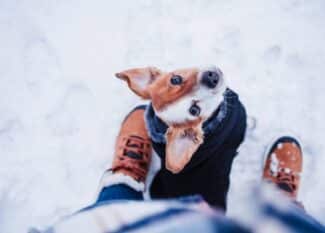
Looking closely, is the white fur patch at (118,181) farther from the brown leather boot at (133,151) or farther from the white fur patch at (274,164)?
the white fur patch at (274,164)

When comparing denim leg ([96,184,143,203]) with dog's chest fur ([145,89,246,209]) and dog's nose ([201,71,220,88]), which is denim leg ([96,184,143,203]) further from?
dog's nose ([201,71,220,88])

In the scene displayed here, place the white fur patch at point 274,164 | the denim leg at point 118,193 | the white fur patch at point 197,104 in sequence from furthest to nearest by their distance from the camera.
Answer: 1. the white fur patch at point 274,164
2. the denim leg at point 118,193
3. the white fur patch at point 197,104

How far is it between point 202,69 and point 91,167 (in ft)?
2.00

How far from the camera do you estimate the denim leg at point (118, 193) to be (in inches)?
52.7

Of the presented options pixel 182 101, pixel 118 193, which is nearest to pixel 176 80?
pixel 182 101

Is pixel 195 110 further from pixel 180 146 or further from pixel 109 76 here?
pixel 109 76

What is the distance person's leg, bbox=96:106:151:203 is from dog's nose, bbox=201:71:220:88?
46 cm

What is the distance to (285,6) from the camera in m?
1.60

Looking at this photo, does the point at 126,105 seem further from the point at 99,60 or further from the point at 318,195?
the point at 318,195

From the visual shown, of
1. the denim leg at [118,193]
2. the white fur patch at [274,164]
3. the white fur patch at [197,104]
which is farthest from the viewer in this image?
the white fur patch at [274,164]

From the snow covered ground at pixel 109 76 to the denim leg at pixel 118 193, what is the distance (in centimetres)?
15

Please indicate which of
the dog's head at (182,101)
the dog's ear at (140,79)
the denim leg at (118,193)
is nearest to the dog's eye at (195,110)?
the dog's head at (182,101)

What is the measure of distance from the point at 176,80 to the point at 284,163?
1.91 ft

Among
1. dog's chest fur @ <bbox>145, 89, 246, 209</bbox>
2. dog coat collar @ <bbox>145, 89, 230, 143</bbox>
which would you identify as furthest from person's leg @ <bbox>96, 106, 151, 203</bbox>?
dog coat collar @ <bbox>145, 89, 230, 143</bbox>
